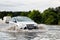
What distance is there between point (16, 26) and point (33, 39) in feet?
30.7

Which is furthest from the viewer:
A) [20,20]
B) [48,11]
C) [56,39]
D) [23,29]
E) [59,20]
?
[48,11]

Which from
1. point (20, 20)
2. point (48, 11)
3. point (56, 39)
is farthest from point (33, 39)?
point (48, 11)

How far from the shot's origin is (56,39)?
15.3 metres

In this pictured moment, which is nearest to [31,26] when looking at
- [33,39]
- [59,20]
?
[33,39]

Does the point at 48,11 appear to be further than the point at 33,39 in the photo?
Yes

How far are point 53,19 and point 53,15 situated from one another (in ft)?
9.62

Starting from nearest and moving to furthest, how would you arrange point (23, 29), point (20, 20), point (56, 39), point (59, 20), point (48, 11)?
point (56, 39)
point (23, 29)
point (20, 20)
point (59, 20)
point (48, 11)

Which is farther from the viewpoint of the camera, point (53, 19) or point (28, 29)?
point (53, 19)

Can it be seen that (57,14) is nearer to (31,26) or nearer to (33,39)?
(31,26)

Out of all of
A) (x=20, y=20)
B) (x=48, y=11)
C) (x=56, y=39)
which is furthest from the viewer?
(x=48, y=11)

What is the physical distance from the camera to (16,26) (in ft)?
80.4

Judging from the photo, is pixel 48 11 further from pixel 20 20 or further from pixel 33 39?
pixel 33 39

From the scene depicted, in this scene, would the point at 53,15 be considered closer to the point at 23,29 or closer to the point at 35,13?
the point at 35,13

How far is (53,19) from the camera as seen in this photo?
57938 millimetres
